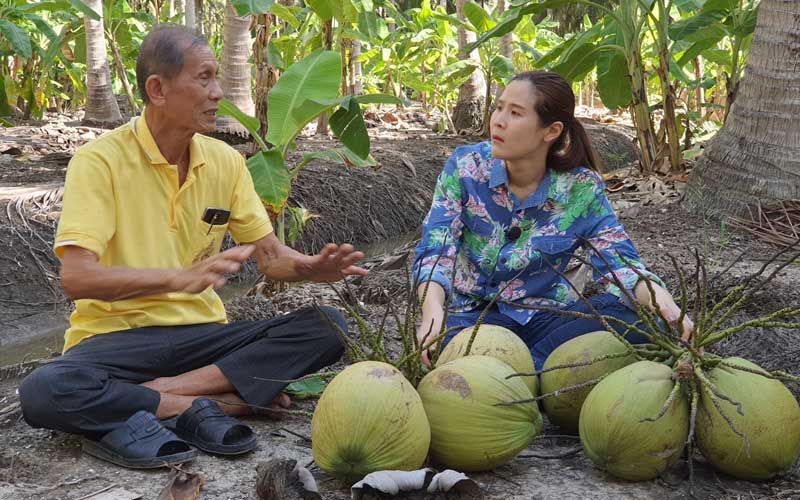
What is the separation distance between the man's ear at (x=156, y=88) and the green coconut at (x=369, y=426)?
111 centimetres

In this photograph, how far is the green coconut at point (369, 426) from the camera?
84.0 inches

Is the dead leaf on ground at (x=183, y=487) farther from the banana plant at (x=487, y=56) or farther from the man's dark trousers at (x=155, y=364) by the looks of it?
the banana plant at (x=487, y=56)

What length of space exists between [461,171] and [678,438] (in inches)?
49.3

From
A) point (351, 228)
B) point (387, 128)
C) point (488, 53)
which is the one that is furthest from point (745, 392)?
point (387, 128)

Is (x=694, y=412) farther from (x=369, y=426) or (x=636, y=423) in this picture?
(x=369, y=426)

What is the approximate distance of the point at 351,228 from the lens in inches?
290

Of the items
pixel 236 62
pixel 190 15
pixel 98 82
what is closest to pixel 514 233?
pixel 236 62

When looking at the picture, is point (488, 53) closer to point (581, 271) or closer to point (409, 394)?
point (581, 271)

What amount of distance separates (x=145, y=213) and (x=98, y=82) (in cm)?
680

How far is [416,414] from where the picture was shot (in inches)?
86.1

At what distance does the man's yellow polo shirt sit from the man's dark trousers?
0.07 m

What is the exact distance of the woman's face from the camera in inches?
118

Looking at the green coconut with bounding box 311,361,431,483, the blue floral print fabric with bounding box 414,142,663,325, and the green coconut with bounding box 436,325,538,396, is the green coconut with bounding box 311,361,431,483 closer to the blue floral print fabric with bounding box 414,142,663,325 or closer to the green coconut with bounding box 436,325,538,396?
the green coconut with bounding box 436,325,538,396

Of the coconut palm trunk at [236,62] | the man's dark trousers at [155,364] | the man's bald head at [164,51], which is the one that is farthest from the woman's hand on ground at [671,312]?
the coconut palm trunk at [236,62]
